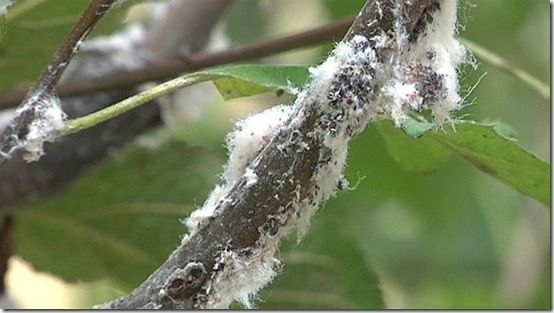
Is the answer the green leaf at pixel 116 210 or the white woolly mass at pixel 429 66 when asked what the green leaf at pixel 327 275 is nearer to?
the green leaf at pixel 116 210

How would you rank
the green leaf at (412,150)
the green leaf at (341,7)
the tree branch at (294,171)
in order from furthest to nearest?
the green leaf at (341,7), the green leaf at (412,150), the tree branch at (294,171)

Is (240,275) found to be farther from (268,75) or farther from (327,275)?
(327,275)

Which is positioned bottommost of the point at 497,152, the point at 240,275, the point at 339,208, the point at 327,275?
the point at 240,275

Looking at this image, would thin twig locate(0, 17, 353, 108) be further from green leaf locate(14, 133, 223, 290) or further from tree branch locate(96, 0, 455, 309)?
tree branch locate(96, 0, 455, 309)

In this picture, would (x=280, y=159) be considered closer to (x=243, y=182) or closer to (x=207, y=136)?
(x=243, y=182)

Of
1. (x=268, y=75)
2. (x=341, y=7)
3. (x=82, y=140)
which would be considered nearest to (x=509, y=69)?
(x=341, y=7)

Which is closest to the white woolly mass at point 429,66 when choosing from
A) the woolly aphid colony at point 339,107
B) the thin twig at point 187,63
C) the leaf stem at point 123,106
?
the woolly aphid colony at point 339,107
